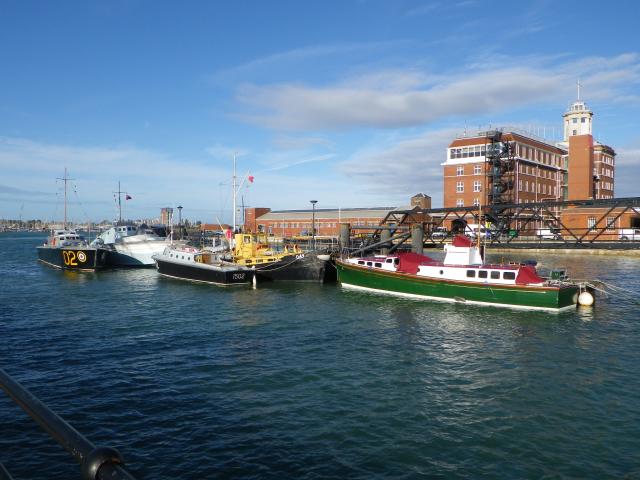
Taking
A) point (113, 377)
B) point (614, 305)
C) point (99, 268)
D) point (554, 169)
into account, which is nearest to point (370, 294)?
point (614, 305)

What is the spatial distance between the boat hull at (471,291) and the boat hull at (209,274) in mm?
12187

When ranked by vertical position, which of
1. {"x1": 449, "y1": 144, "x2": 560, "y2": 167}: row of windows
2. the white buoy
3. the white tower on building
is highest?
the white tower on building

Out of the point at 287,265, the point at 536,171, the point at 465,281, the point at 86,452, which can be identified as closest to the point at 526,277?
the point at 465,281

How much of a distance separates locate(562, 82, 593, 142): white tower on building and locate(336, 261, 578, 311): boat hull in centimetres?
10627

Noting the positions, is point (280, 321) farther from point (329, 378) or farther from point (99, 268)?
point (99, 268)

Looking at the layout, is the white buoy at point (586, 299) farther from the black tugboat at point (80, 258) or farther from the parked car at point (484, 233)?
the black tugboat at point (80, 258)

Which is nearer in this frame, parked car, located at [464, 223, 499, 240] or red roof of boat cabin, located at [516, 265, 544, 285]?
red roof of boat cabin, located at [516, 265, 544, 285]

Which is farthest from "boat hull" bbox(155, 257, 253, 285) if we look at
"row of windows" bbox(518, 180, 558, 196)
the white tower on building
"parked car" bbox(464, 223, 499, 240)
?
the white tower on building

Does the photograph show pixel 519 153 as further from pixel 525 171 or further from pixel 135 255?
pixel 135 255

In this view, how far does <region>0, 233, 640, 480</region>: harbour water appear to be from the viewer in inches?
534

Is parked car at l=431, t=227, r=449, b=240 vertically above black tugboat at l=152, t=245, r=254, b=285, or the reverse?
parked car at l=431, t=227, r=449, b=240

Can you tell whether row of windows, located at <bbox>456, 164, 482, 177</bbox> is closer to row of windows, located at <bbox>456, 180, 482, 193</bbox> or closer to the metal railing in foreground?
row of windows, located at <bbox>456, 180, 482, 193</bbox>

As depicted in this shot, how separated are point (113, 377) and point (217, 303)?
18981 millimetres

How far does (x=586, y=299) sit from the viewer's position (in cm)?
3662
